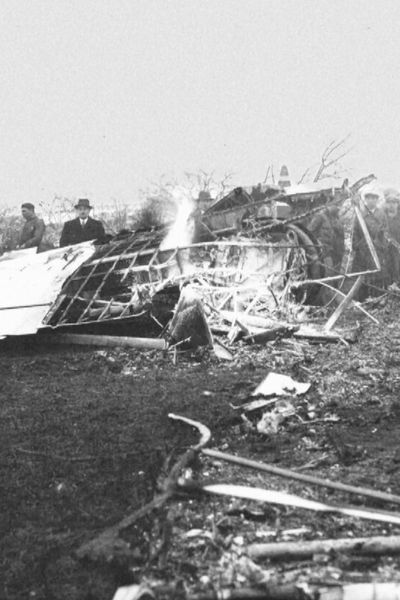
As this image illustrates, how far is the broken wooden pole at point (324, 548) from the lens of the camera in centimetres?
242

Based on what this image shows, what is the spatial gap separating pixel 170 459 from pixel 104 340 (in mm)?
4116

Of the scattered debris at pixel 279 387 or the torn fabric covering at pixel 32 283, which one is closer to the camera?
the scattered debris at pixel 279 387

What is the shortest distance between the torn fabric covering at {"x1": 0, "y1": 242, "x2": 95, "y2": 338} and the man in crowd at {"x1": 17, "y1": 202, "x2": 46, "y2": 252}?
5.06ft

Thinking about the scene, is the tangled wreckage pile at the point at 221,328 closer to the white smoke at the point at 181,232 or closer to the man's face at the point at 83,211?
the white smoke at the point at 181,232

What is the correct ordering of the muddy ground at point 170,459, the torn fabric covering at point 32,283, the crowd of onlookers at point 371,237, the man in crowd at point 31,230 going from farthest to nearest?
the man in crowd at point 31,230 → the crowd of onlookers at point 371,237 → the torn fabric covering at point 32,283 → the muddy ground at point 170,459

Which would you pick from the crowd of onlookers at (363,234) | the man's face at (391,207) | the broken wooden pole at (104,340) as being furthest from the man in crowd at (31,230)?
the man's face at (391,207)

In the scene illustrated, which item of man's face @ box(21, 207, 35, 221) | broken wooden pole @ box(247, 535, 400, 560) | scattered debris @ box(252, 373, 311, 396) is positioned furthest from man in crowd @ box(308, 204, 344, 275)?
broken wooden pole @ box(247, 535, 400, 560)

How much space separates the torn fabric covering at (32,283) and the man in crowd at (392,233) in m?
5.49

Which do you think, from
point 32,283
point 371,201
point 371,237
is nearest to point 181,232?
point 32,283

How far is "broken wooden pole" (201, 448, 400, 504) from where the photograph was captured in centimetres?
292

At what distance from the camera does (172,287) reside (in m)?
7.87

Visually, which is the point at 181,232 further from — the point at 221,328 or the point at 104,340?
the point at 104,340

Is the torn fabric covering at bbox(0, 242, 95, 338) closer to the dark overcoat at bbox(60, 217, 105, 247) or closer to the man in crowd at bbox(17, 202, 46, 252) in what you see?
the dark overcoat at bbox(60, 217, 105, 247)

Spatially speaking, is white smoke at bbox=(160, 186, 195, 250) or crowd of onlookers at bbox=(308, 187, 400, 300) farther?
crowd of onlookers at bbox=(308, 187, 400, 300)
